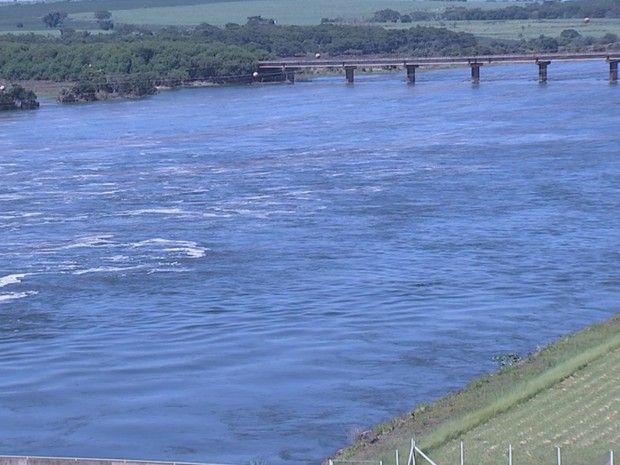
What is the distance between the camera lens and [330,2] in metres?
160

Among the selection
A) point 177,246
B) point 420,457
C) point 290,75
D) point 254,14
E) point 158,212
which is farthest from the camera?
point 254,14

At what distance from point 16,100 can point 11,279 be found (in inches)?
1574

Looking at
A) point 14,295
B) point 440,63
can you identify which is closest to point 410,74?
point 440,63

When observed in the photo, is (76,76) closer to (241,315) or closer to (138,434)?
(241,315)

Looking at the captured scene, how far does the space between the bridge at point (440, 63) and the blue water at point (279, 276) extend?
70.7 feet

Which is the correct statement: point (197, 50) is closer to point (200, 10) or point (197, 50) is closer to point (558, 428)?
point (200, 10)

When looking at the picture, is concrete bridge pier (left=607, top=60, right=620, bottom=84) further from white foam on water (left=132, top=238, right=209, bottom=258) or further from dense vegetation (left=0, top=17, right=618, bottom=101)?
white foam on water (left=132, top=238, right=209, bottom=258)

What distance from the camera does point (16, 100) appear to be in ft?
206

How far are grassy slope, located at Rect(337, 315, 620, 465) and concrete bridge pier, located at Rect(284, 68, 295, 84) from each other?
58593 millimetres

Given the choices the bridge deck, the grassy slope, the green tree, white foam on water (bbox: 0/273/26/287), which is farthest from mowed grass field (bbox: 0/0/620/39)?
the grassy slope

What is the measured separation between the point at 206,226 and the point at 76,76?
4582 cm

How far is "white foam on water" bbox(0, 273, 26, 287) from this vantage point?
78.5ft

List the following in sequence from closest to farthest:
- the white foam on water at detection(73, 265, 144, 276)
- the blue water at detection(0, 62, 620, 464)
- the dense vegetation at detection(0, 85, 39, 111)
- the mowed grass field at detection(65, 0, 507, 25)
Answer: the blue water at detection(0, 62, 620, 464) → the white foam on water at detection(73, 265, 144, 276) → the dense vegetation at detection(0, 85, 39, 111) → the mowed grass field at detection(65, 0, 507, 25)

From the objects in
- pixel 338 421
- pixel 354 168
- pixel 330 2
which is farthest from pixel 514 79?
pixel 330 2
